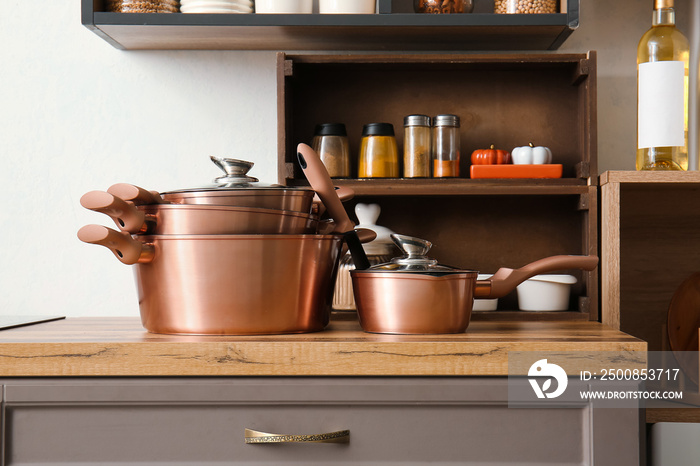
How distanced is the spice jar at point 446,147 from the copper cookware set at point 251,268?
337 millimetres

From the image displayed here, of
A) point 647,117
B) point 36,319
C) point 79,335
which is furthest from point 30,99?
point 647,117

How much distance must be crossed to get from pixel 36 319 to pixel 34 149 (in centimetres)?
49

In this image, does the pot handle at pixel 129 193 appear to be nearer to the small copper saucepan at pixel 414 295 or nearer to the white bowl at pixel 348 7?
the small copper saucepan at pixel 414 295

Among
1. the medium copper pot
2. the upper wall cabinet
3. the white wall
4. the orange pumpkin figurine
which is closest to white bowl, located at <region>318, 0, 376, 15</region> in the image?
the upper wall cabinet

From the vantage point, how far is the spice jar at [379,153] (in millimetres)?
1373

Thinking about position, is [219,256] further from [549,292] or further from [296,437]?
[549,292]

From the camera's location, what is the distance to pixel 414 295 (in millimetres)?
1028

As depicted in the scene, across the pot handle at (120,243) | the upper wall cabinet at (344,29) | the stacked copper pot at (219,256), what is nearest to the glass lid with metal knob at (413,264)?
the stacked copper pot at (219,256)

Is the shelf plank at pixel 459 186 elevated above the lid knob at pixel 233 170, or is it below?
below

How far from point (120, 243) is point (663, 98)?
3.54ft

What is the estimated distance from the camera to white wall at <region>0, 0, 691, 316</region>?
5.13 ft

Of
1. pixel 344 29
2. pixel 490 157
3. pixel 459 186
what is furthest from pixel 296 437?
pixel 344 29

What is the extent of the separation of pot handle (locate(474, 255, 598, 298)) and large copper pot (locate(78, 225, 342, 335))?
0.32 m

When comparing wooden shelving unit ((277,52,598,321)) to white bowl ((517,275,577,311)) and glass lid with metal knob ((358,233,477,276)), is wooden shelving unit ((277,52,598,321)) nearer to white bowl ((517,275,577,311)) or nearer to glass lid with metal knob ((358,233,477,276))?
white bowl ((517,275,577,311))
